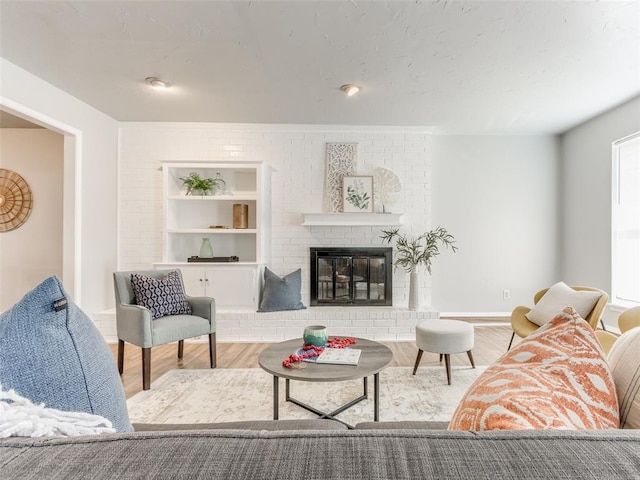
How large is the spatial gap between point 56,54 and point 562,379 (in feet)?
11.7

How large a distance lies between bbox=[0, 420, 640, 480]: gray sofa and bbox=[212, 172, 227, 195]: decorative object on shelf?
393cm

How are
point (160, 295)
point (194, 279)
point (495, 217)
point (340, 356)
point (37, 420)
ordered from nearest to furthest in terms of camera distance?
point (37, 420) < point (340, 356) < point (160, 295) < point (194, 279) < point (495, 217)

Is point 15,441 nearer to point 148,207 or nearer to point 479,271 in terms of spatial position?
point 148,207

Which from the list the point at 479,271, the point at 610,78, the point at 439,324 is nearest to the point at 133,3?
the point at 439,324

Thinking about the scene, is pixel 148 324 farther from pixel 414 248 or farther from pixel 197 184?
pixel 414 248

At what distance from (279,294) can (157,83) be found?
243cm

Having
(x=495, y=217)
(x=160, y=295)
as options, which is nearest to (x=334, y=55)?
(x=160, y=295)

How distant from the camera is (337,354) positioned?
2049 millimetres

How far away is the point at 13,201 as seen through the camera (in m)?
4.25

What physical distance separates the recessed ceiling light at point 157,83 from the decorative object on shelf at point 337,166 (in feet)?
6.34

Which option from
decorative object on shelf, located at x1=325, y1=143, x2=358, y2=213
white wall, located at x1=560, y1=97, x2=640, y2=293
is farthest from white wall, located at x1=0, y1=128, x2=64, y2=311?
white wall, located at x1=560, y1=97, x2=640, y2=293

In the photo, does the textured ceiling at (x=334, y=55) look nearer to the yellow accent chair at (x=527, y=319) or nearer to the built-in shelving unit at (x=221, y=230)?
the built-in shelving unit at (x=221, y=230)

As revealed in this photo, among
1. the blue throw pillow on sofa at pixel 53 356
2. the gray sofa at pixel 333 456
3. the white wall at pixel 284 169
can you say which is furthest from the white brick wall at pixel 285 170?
the gray sofa at pixel 333 456

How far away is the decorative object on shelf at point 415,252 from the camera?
13.1 feet
